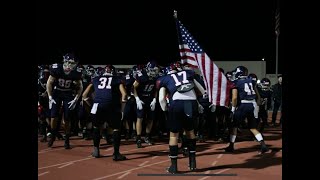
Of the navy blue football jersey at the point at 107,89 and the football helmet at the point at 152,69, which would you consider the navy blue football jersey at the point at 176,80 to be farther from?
the football helmet at the point at 152,69

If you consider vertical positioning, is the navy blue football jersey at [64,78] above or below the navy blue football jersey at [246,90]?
above

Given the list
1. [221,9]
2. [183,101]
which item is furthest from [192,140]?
[221,9]

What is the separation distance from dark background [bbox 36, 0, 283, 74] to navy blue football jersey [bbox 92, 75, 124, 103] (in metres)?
16.1

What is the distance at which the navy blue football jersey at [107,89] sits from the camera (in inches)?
334

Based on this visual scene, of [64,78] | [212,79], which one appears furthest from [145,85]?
[212,79]

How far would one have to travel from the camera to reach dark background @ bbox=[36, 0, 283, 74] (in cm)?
2518

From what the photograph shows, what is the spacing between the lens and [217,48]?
35.5 m

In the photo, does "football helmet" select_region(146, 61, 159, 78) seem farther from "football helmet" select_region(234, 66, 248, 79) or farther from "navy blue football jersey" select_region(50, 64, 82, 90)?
"football helmet" select_region(234, 66, 248, 79)

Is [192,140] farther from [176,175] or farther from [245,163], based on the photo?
[245,163]

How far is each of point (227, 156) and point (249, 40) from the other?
29.2m

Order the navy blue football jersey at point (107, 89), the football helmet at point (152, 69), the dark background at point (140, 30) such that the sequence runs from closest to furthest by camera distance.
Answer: the navy blue football jersey at point (107, 89)
the football helmet at point (152, 69)
the dark background at point (140, 30)

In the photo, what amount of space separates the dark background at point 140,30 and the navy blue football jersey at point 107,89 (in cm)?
1611

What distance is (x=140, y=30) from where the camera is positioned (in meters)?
30.0

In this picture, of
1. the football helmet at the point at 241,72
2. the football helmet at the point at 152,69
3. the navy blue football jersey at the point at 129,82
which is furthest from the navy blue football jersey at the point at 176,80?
the navy blue football jersey at the point at 129,82
